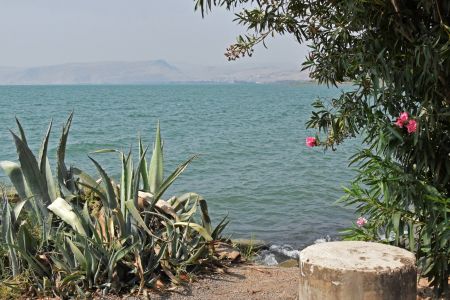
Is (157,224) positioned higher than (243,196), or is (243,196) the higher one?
(157,224)

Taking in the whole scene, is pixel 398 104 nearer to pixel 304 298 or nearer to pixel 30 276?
pixel 304 298

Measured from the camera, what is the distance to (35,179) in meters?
5.62

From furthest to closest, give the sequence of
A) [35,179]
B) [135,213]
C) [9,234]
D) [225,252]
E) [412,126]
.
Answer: [225,252] → [35,179] → [135,213] → [9,234] → [412,126]

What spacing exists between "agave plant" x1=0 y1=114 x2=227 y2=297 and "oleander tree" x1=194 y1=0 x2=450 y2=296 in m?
1.73

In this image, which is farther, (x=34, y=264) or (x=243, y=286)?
(x=243, y=286)

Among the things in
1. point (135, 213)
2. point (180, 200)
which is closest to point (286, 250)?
point (180, 200)

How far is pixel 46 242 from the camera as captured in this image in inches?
212

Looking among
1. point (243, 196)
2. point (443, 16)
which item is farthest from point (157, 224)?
point (243, 196)

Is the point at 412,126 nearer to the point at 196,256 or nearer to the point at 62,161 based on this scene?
the point at 196,256

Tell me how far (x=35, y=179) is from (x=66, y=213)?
1.82 ft

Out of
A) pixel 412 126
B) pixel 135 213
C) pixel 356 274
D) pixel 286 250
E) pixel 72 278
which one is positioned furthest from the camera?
pixel 286 250

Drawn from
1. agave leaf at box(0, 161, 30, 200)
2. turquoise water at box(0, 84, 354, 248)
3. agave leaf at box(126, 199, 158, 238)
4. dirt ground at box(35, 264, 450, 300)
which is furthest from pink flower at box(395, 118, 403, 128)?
turquoise water at box(0, 84, 354, 248)

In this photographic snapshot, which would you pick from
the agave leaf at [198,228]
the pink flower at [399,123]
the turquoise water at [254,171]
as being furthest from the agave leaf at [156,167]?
the pink flower at [399,123]

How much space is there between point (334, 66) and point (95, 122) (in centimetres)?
3225
